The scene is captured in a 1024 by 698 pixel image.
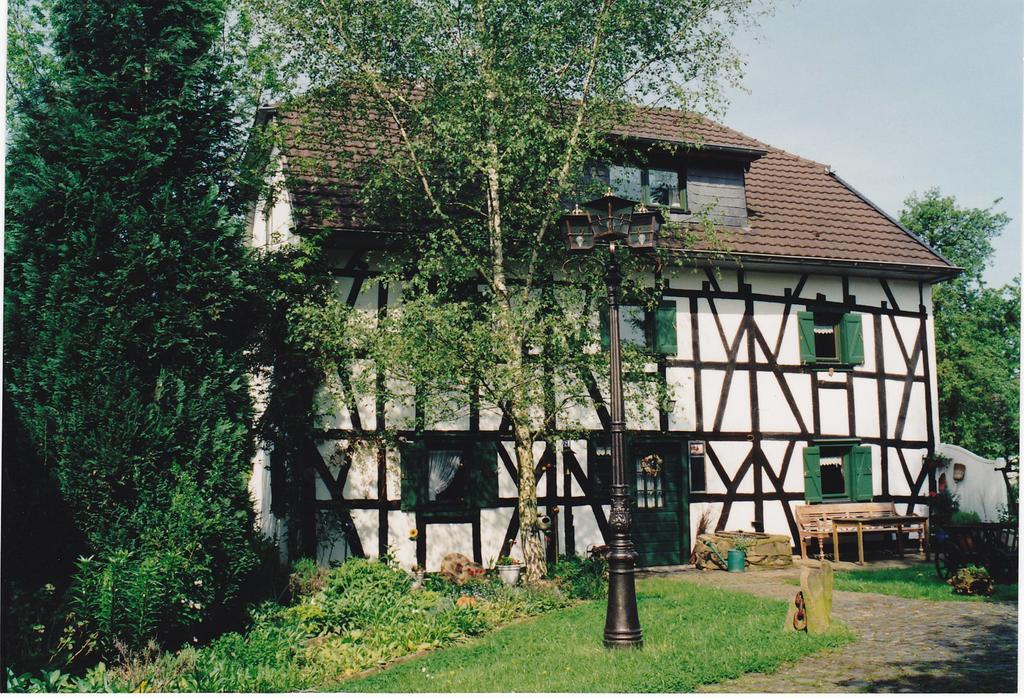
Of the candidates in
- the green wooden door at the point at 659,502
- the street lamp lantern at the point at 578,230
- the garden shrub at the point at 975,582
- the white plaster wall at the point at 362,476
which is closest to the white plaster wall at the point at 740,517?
the green wooden door at the point at 659,502

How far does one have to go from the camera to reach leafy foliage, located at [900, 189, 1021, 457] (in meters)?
23.0

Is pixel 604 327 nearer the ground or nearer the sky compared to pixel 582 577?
nearer the sky

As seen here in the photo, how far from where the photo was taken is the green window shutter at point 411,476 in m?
13.5

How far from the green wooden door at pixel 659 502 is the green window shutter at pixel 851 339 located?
11.8 feet

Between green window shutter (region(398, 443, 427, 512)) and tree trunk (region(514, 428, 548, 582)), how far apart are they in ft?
6.07

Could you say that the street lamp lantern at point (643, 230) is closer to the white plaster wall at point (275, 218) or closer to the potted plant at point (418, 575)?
the white plaster wall at point (275, 218)

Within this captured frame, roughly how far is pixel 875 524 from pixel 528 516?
22.0 ft

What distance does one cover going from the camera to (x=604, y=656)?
8.15 meters

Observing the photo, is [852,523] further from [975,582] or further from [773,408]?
[975,582]

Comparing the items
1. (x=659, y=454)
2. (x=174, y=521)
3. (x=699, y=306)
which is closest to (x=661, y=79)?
(x=699, y=306)

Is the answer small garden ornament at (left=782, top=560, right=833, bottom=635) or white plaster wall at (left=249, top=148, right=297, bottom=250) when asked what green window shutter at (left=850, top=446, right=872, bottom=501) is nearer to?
small garden ornament at (left=782, top=560, right=833, bottom=635)

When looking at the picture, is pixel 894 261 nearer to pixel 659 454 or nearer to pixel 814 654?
pixel 659 454

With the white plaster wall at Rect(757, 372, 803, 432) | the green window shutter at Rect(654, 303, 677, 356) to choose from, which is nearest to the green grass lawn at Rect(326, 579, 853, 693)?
the green window shutter at Rect(654, 303, 677, 356)

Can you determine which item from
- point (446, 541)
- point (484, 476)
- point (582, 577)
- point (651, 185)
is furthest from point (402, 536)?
point (651, 185)
